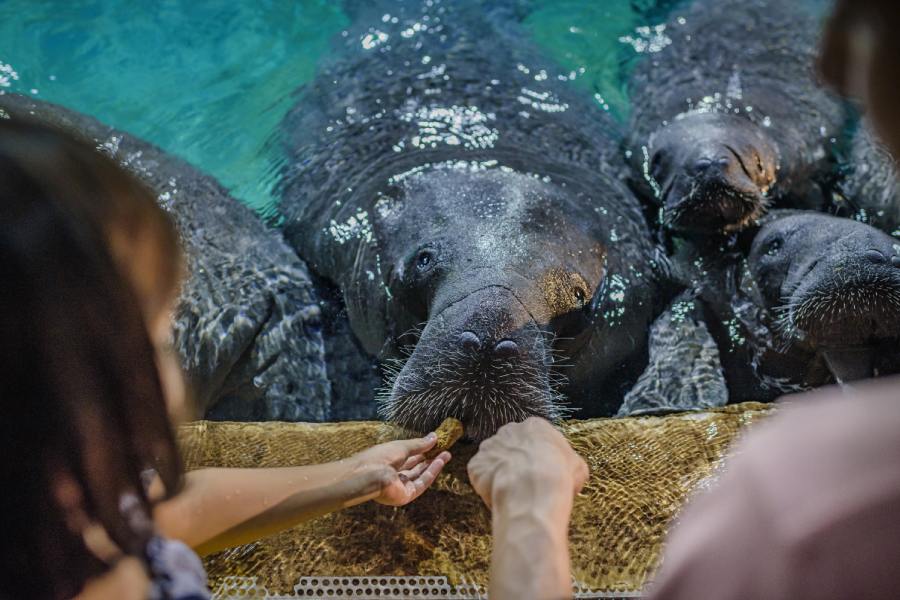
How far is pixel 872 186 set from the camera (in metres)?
5.78

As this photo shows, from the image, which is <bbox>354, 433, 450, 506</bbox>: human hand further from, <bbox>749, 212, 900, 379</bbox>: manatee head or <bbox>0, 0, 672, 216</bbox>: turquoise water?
<bbox>0, 0, 672, 216</bbox>: turquoise water

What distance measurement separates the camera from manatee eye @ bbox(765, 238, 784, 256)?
16.4 ft

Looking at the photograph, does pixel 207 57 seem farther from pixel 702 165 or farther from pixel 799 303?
pixel 799 303

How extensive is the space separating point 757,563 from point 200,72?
27.9 feet

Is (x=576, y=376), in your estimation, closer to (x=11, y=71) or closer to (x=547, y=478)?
(x=547, y=478)

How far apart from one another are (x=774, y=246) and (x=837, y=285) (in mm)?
819

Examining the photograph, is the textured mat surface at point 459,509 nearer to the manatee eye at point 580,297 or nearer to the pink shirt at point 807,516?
the manatee eye at point 580,297

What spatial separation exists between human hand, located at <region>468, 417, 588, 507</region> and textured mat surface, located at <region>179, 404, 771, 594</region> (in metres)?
0.59

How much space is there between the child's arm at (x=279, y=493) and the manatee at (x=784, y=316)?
1416mm

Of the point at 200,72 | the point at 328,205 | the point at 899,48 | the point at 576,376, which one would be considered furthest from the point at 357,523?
the point at 200,72

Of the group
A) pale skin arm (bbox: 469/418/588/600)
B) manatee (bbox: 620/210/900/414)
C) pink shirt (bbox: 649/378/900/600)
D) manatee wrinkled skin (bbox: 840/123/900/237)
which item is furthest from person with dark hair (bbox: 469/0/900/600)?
manatee wrinkled skin (bbox: 840/123/900/237)

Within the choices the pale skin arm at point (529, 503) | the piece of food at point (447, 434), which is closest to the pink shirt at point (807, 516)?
the pale skin arm at point (529, 503)

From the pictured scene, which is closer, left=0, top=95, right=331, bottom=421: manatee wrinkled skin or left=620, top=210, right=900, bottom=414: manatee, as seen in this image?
left=620, top=210, right=900, bottom=414: manatee

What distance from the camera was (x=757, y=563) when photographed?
123 centimetres
